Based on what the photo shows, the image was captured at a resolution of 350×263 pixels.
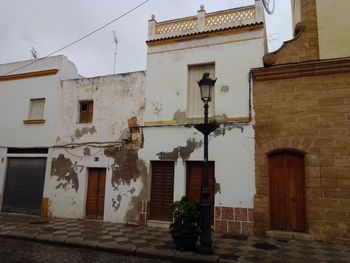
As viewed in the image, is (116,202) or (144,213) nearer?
(144,213)

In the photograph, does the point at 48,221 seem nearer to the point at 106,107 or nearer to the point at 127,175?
the point at 127,175

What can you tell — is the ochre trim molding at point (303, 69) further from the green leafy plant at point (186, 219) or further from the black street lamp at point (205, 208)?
the green leafy plant at point (186, 219)

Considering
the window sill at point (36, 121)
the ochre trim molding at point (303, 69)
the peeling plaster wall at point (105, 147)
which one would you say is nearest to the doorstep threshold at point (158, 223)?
the peeling plaster wall at point (105, 147)

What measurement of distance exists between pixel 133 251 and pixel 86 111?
703cm

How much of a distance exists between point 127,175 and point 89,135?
240 cm

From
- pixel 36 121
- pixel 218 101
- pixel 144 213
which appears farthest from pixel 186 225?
pixel 36 121

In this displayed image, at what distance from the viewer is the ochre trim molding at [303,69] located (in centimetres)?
853

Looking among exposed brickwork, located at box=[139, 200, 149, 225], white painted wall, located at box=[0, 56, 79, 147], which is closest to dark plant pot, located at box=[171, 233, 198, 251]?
exposed brickwork, located at box=[139, 200, 149, 225]

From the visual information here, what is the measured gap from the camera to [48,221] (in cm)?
1069

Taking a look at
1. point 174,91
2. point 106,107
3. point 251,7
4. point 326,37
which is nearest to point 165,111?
point 174,91

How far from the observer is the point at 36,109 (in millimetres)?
13195

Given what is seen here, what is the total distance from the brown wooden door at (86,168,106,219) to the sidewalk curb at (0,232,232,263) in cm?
314

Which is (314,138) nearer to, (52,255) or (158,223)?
(158,223)

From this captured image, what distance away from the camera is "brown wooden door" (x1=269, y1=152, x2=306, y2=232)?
28.2 feet
